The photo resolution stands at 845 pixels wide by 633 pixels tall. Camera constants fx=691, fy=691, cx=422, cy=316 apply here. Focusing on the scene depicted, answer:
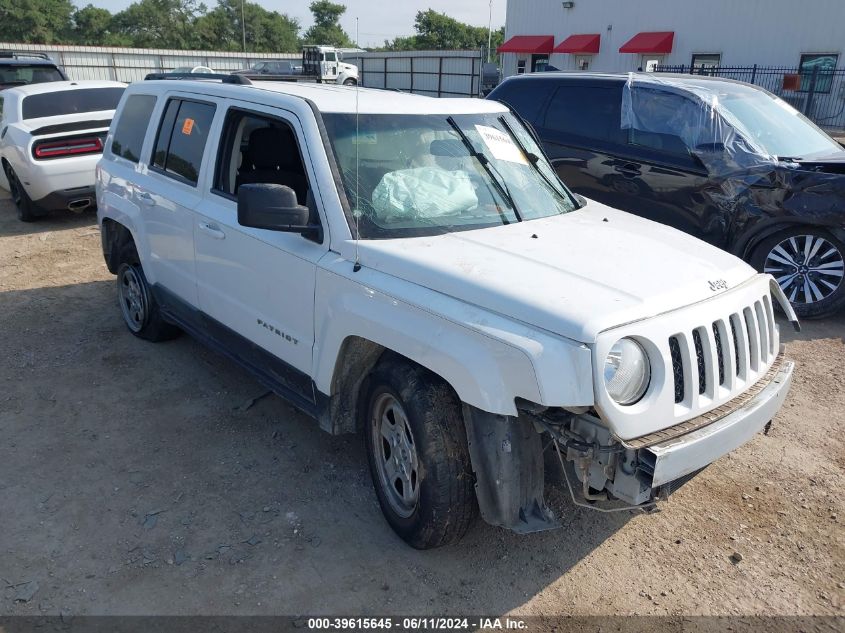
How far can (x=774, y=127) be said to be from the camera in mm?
6688

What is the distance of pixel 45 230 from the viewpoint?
371 inches

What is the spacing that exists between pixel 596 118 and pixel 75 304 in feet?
18.0

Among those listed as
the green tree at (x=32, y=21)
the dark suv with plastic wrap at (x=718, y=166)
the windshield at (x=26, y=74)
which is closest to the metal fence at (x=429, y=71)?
the windshield at (x=26, y=74)

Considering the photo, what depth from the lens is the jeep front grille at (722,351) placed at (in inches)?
107

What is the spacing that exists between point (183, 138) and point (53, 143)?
5.58 meters

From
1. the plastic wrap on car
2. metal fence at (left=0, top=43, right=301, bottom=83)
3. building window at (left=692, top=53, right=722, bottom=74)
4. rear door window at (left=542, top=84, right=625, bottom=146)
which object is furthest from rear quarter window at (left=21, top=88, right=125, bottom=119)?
building window at (left=692, top=53, right=722, bottom=74)

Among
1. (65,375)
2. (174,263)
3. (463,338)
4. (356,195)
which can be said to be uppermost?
(356,195)

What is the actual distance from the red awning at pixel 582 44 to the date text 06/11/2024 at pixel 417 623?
102ft

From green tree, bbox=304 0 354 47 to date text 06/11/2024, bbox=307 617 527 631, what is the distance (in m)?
92.6

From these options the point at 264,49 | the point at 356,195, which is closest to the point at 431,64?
the point at 356,195

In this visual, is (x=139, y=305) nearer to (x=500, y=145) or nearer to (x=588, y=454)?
(x=500, y=145)

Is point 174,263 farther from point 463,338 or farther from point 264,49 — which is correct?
point 264,49

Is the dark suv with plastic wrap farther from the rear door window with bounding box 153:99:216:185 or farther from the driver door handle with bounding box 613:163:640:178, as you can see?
the rear door window with bounding box 153:99:216:185


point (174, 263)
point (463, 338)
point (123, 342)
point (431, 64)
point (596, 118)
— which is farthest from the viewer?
point (431, 64)
